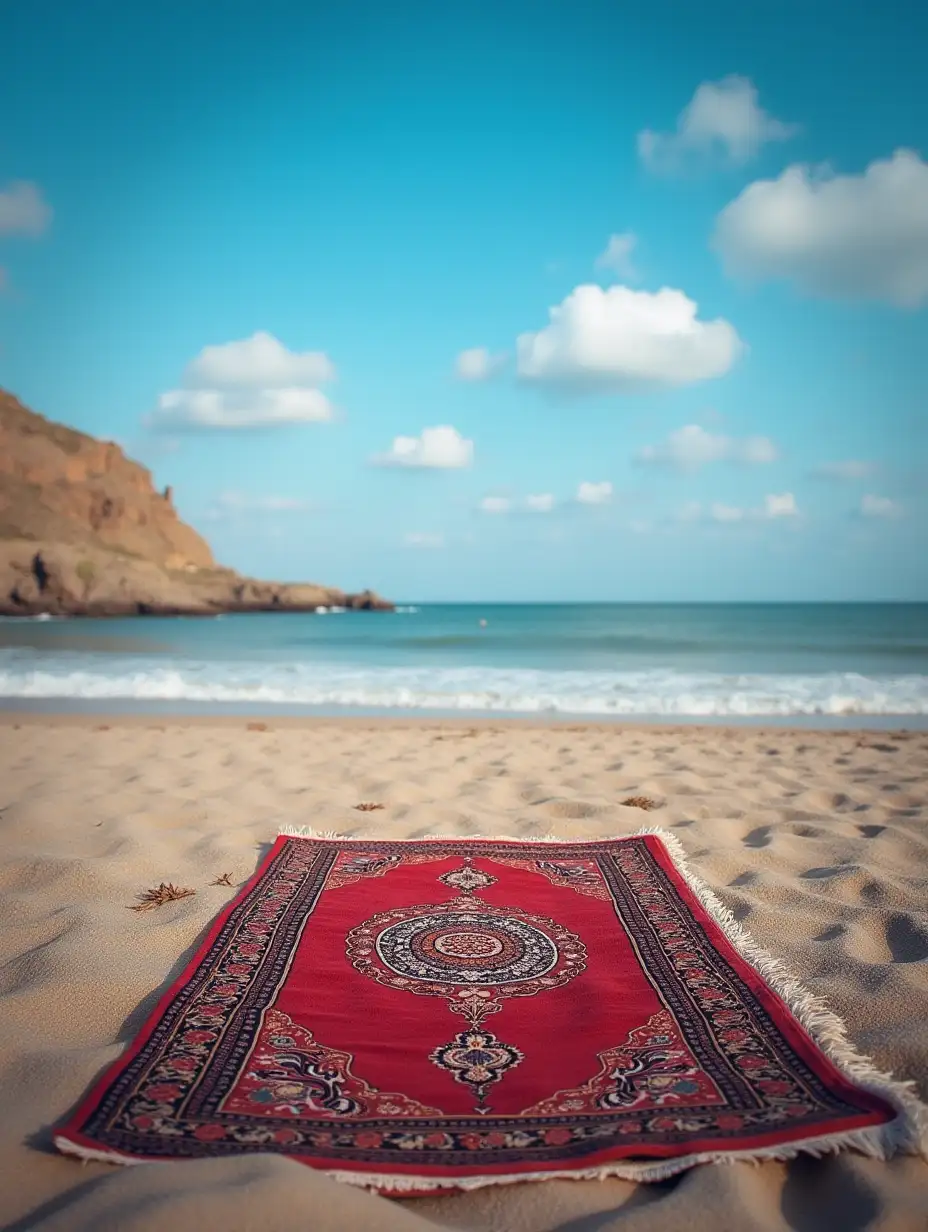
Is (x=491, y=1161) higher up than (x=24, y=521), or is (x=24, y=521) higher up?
(x=24, y=521)

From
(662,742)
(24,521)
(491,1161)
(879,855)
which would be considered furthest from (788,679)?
(24,521)

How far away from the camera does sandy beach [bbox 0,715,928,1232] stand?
153 cm

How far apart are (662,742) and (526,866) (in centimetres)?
443

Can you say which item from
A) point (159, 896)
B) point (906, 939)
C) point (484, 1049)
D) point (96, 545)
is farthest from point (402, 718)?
point (96, 545)

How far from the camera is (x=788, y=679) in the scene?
14523 mm

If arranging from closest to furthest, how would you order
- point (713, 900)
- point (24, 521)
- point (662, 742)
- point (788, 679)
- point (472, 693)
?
point (713, 900)
point (662, 742)
point (472, 693)
point (788, 679)
point (24, 521)

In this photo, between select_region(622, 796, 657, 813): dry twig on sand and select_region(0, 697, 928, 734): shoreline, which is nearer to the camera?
select_region(622, 796, 657, 813): dry twig on sand

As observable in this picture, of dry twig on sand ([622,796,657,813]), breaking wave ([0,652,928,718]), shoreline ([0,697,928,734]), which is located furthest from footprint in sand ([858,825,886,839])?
breaking wave ([0,652,928,718])

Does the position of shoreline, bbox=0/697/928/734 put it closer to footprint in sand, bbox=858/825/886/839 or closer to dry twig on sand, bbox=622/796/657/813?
dry twig on sand, bbox=622/796/657/813

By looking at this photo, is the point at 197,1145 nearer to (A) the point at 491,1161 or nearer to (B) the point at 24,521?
(A) the point at 491,1161

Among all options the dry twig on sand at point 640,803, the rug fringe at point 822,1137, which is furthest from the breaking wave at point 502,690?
the rug fringe at point 822,1137

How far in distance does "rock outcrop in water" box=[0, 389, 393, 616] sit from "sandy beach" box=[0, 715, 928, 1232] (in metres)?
53.9

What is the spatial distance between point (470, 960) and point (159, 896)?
55.0 inches

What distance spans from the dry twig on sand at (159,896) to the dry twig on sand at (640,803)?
2.68m
